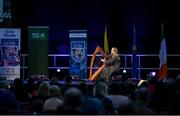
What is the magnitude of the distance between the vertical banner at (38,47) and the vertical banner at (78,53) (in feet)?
2.79

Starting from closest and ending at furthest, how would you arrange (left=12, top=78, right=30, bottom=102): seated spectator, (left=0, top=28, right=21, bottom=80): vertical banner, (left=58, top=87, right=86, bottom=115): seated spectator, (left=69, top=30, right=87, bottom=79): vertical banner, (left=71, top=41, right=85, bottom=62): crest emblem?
(left=58, top=87, right=86, bottom=115): seated spectator < (left=12, top=78, right=30, bottom=102): seated spectator < (left=0, top=28, right=21, bottom=80): vertical banner < (left=69, top=30, right=87, bottom=79): vertical banner < (left=71, top=41, right=85, bottom=62): crest emblem

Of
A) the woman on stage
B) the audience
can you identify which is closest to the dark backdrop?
the woman on stage

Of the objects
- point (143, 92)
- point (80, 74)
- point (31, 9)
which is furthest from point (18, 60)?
point (143, 92)

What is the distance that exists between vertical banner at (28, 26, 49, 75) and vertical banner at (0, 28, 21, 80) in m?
0.38

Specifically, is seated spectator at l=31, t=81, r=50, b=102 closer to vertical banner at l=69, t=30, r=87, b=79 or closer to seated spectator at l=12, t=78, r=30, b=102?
seated spectator at l=12, t=78, r=30, b=102

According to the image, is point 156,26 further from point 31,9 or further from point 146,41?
point 31,9

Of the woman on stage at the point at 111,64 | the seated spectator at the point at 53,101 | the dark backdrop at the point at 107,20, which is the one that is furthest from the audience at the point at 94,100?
the dark backdrop at the point at 107,20

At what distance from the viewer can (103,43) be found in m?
17.1

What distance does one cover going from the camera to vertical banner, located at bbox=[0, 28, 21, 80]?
1430 cm

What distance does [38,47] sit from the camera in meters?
14.4

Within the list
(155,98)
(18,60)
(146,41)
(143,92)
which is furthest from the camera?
(146,41)

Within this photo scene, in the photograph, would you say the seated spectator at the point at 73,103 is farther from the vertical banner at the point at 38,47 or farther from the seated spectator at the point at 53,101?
the vertical banner at the point at 38,47

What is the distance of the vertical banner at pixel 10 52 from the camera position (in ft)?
46.9

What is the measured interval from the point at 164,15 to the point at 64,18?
11.5 ft
